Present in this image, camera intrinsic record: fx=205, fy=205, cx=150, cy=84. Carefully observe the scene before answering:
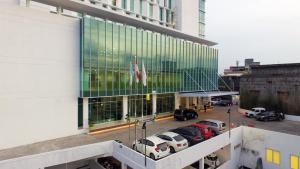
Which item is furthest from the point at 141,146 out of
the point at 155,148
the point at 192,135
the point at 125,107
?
the point at 125,107

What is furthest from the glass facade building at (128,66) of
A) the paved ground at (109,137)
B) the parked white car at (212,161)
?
the parked white car at (212,161)

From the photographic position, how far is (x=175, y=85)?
33.7m

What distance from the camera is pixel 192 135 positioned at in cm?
2064

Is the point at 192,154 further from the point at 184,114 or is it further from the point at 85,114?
the point at 85,114

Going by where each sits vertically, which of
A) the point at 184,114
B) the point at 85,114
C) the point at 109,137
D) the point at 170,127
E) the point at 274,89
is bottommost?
the point at 109,137

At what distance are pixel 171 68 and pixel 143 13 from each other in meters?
11.9

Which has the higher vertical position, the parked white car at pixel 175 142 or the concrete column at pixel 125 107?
the concrete column at pixel 125 107

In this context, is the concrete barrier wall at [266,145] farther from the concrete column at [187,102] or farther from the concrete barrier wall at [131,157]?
the concrete barrier wall at [131,157]

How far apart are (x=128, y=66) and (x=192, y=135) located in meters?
12.1

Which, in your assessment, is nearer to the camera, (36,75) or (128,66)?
(36,75)

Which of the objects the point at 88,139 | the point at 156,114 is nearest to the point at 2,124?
the point at 88,139

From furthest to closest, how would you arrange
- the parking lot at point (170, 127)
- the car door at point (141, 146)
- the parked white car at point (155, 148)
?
the parking lot at point (170, 127) → the car door at point (141, 146) → the parked white car at point (155, 148)

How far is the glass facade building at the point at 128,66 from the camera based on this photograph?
76.3ft

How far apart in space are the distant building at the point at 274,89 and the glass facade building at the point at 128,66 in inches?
330
